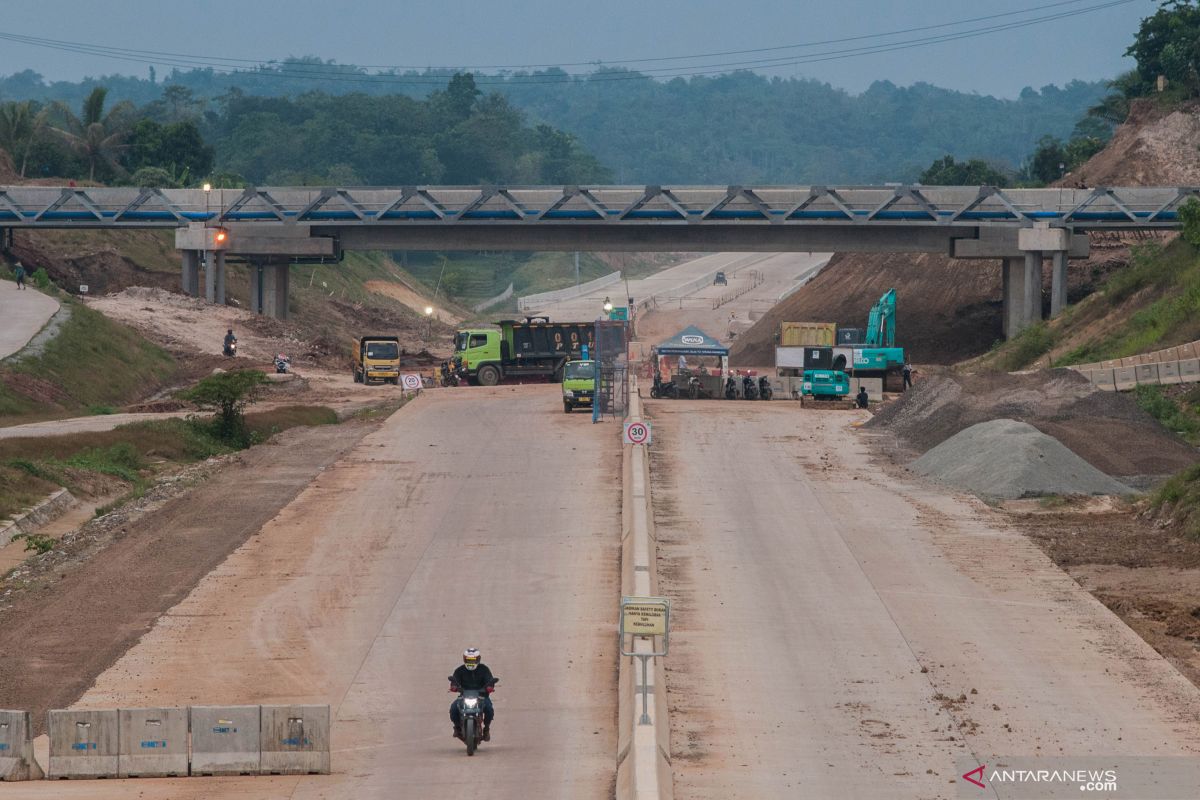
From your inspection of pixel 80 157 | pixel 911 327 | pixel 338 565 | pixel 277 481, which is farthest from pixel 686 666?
pixel 80 157

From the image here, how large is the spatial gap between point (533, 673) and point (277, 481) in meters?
23.9

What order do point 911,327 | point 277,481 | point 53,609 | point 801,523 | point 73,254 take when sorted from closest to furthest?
point 53,609
point 801,523
point 277,481
point 911,327
point 73,254

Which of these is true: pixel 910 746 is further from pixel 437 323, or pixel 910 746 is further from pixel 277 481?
pixel 437 323

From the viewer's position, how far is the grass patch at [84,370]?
6869 centimetres

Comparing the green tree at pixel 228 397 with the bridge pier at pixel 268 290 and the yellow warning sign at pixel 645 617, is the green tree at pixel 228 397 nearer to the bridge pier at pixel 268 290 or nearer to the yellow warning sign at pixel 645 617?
the yellow warning sign at pixel 645 617

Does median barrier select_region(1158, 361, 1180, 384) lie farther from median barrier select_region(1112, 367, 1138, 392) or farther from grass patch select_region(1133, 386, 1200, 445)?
median barrier select_region(1112, 367, 1138, 392)

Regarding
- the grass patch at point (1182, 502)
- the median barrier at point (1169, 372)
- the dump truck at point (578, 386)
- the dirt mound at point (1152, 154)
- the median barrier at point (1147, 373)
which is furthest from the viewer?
the dirt mound at point (1152, 154)

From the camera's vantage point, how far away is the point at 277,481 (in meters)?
52.0

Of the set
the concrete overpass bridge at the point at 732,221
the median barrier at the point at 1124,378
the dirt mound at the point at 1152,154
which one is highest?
the dirt mound at the point at 1152,154

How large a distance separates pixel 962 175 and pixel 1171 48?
3881 centimetres

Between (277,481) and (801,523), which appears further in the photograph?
(277,481)

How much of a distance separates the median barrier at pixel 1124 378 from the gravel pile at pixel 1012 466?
12789mm

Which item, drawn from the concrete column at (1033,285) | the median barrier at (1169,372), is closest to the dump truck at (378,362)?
the concrete column at (1033,285)

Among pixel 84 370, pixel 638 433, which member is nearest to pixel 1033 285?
pixel 84 370
